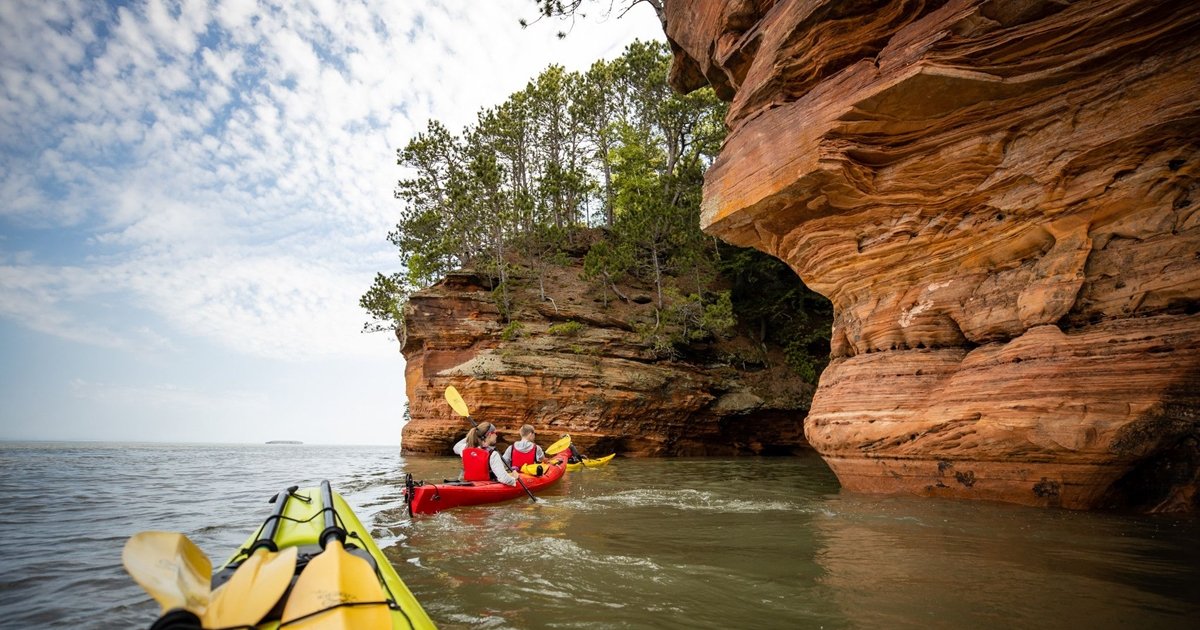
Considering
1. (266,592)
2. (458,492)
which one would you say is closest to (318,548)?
(266,592)

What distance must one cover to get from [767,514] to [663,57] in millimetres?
22040

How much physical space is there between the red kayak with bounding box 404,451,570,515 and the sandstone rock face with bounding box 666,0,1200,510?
507 centimetres

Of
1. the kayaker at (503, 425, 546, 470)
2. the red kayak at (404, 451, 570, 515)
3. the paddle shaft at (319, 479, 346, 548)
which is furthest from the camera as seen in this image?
the kayaker at (503, 425, 546, 470)

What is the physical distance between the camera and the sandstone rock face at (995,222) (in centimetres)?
588

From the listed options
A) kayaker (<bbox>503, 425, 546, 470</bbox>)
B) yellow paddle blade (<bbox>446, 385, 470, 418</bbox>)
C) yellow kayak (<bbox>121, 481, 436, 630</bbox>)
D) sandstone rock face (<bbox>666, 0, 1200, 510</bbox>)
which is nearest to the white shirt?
kayaker (<bbox>503, 425, 546, 470</bbox>)

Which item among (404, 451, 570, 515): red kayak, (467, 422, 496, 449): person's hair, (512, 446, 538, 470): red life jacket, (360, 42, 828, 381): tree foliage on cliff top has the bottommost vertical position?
(404, 451, 570, 515): red kayak

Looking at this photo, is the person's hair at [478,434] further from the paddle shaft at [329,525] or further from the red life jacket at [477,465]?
the paddle shaft at [329,525]

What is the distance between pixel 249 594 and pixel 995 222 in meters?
8.95

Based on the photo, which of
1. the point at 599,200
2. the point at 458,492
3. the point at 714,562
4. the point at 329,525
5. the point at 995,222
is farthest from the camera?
the point at 599,200

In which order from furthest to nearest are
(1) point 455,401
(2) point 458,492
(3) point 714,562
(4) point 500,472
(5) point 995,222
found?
(1) point 455,401 < (4) point 500,472 < (2) point 458,492 < (5) point 995,222 < (3) point 714,562

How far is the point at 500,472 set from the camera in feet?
29.9

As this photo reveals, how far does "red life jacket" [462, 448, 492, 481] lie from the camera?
30.7ft

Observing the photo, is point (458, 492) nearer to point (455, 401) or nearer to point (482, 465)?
point (482, 465)

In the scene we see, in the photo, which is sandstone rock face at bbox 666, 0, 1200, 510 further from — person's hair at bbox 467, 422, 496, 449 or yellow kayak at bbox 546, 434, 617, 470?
yellow kayak at bbox 546, 434, 617, 470
